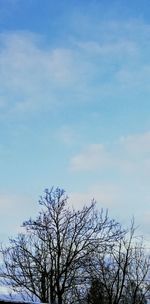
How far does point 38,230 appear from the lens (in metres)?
28.5

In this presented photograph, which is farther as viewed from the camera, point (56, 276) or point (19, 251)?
point (19, 251)


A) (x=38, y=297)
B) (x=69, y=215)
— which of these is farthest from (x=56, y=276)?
(x=69, y=215)

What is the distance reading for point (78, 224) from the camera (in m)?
28.5

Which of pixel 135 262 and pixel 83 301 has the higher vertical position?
pixel 135 262

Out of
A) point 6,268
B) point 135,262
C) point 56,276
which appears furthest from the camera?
point 135,262

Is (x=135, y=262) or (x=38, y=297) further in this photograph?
(x=135, y=262)

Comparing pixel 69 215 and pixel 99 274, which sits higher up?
pixel 69 215

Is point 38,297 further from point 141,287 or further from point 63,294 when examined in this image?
point 141,287

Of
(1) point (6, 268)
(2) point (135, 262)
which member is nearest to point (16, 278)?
(1) point (6, 268)

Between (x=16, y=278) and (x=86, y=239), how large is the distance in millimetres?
4360

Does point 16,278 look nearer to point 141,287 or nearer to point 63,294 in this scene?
point 63,294

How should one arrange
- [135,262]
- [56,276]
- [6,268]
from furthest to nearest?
[135,262]
[6,268]
[56,276]

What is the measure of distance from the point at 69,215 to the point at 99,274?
12.7 ft

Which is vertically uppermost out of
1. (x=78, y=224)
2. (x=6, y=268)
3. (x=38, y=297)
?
(x=78, y=224)
